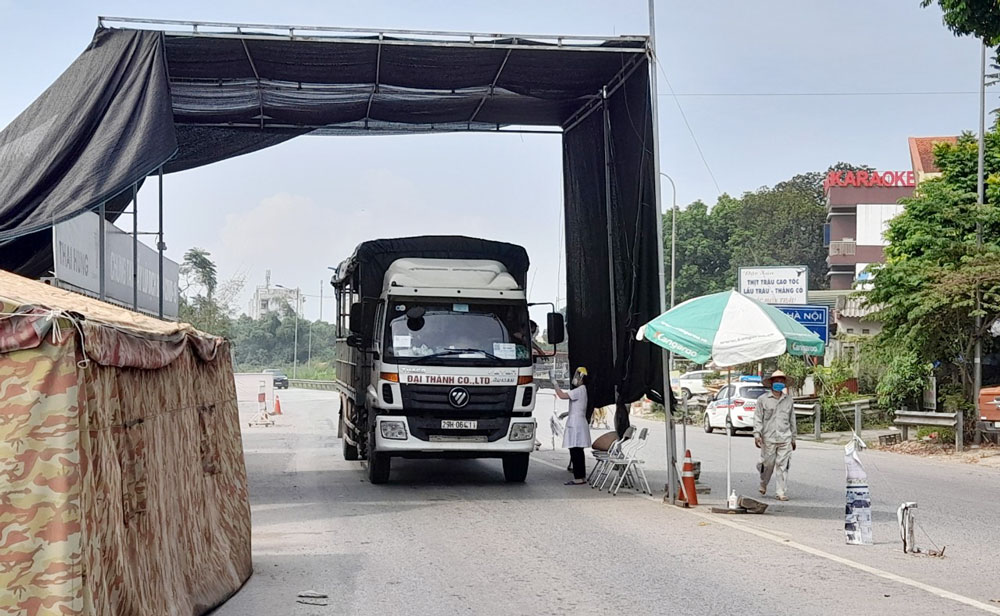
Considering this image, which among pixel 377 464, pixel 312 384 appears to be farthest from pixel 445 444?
pixel 312 384

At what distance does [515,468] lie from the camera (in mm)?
16203

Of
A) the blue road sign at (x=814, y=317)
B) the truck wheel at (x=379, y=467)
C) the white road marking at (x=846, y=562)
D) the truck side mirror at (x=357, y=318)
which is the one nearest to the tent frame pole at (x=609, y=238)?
the white road marking at (x=846, y=562)

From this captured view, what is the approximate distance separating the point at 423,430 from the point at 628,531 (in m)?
4.27

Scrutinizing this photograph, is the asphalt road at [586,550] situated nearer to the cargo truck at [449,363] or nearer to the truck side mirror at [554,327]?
the cargo truck at [449,363]

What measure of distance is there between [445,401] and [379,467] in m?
1.63

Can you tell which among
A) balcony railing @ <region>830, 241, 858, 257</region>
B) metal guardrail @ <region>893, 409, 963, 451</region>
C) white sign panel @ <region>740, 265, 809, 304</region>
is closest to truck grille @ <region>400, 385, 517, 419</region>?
metal guardrail @ <region>893, 409, 963, 451</region>

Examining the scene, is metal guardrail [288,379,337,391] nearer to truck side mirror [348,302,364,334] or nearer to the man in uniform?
truck side mirror [348,302,364,334]

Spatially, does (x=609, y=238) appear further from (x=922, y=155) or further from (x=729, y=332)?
(x=922, y=155)

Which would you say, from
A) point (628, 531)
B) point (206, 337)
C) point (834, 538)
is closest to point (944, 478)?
point (834, 538)

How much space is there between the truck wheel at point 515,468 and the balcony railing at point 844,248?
2255 inches

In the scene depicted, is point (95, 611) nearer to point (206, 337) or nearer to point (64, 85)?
point (206, 337)

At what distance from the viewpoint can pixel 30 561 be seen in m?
5.03

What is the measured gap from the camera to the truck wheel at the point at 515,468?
16.0 m

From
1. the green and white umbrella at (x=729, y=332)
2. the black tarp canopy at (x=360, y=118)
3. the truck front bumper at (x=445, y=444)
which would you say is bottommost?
the truck front bumper at (x=445, y=444)
